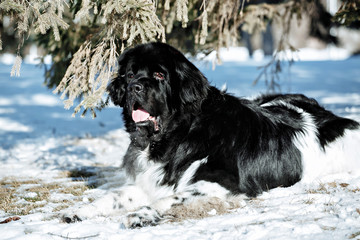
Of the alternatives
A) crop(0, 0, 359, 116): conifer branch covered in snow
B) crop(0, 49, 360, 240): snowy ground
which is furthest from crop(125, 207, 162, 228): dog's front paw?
crop(0, 0, 359, 116): conifer branch covered in snow

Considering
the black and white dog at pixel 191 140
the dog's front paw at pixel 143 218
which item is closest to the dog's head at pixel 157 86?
the black and white dog at pixel 191 140

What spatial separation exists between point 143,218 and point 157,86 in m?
1.24

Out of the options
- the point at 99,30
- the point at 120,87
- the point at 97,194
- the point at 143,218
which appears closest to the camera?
the point at 143,218

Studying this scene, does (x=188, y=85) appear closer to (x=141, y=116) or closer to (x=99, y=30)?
(x=141, y=116)

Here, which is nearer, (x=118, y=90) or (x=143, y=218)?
(x=143, y=218)

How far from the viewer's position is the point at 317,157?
15.3 feet

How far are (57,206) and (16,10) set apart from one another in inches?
78.5

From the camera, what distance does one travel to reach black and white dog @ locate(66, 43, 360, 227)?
13.4 feet

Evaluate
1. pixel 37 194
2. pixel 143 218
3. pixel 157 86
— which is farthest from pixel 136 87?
pixel 37 194

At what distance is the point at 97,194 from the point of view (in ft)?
15.8

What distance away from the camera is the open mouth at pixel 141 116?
421 centimetres

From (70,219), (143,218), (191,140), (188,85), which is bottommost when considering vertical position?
(70,219)

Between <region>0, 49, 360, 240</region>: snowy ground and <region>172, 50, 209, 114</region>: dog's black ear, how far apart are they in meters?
1.07

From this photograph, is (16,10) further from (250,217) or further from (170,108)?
(250,217)
